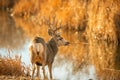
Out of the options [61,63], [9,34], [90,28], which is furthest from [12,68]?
[9,34]

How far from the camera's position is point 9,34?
82.0 feet

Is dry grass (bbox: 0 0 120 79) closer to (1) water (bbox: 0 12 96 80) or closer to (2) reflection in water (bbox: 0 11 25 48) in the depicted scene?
(1) water (bbox: 0 12 96 80)

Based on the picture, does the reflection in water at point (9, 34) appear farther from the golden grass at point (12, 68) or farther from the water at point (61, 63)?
the golden grass at point (12, 68)

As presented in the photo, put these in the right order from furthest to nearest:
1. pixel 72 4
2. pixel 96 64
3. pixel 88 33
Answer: pixel 72 4 → pixel 88 33 → pixel 96 64

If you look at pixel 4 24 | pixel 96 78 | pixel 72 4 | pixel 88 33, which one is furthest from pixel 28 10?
pixel 96 78

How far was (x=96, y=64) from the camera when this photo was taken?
15258 millimetres

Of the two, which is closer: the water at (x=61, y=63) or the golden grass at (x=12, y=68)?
the golden grass at (x=12, y=68)

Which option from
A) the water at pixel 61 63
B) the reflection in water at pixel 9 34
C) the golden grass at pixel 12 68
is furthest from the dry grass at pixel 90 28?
the golden grass at pixel 12 68

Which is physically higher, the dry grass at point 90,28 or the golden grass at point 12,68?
the dry grass at point 90,28

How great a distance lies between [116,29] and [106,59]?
364 centimetres

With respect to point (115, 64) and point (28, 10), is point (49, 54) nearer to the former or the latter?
point (115, 64)

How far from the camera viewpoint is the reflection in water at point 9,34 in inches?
796

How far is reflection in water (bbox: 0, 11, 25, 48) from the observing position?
66.3 feet

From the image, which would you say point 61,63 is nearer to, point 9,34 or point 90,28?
point 90,28
